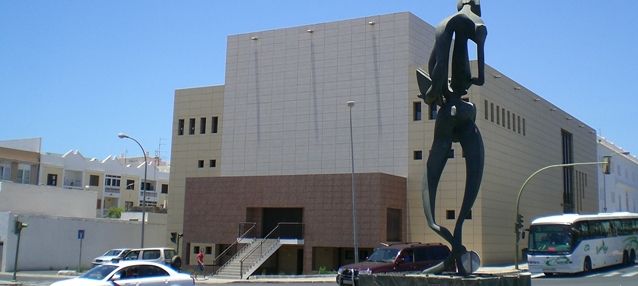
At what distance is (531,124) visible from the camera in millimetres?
54875

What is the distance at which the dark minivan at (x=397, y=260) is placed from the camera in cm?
2639

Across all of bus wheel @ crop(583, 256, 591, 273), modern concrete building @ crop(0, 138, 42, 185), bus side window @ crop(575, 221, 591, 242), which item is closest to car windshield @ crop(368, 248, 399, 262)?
bus side window @ crop(575, 221, 591, 242)

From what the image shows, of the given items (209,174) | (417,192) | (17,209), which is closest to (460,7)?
(417,192)

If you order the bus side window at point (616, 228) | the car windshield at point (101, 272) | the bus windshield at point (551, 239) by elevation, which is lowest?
the car windshield at point (101, 272)

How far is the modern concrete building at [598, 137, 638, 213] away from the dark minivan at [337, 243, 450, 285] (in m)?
49.7

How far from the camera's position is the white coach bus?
33344 mm

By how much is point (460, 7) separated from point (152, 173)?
86603mm

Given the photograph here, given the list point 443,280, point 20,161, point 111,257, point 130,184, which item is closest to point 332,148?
point 111,257

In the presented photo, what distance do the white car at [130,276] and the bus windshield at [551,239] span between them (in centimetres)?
2103

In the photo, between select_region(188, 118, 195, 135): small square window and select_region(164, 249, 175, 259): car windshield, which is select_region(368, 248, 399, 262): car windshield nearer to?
select_region(164, 249, 175, 259): car windshield

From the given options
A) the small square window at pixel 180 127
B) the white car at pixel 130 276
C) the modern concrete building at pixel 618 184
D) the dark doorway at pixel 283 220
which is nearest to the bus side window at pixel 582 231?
the dark doorway at pixel 283 220

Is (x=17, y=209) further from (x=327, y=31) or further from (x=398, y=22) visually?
(x=398, y=22)

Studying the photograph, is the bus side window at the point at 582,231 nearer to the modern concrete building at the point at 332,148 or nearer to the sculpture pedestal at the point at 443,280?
the modern concrete building at the point at 332,148

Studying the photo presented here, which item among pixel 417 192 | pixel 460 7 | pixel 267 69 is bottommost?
pixel 417 192
